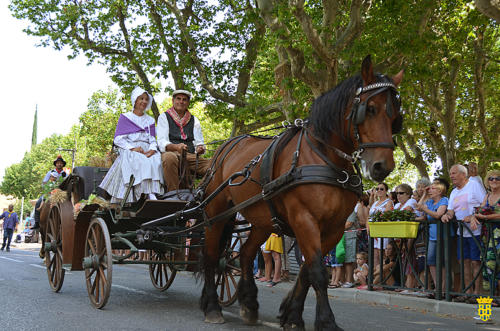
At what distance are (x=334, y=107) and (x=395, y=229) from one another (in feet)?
14.7

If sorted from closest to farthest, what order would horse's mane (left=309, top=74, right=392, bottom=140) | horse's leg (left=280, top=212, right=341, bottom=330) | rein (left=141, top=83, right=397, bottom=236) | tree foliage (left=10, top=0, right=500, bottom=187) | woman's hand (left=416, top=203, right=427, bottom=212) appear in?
1. horse's leg (left=280, top=212, right=341, bottom=330)
2. rein (left=141, top=83, right=397, bottom=236)
3. horse's mane (left=309, top=74, right=392, bottom=140)
4. woman's hand (left=416, top=203, right=427, bottom=212)
5. tree foliage (left=10, top=0, right=500, bottom=187)

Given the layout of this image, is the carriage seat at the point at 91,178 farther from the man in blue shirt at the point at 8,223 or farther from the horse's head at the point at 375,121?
the man in blue shirt at the point at 8,223

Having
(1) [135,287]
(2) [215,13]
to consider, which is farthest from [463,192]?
(2) [215,13]

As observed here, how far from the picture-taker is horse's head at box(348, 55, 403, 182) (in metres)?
4.31

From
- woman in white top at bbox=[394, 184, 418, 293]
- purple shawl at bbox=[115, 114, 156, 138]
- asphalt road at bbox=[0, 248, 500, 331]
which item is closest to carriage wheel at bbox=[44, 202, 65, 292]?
asphalt road at bbox=[0, 248, 500, 331]

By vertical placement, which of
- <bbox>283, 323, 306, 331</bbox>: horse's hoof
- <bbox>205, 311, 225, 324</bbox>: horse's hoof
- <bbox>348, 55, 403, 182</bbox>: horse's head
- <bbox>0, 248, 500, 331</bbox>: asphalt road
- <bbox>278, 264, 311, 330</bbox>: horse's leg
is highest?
<bbox>348, 55, 403, 182</bbox>: horse's head

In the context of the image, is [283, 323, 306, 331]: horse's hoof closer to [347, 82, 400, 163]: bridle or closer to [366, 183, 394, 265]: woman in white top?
[347, 82, 400, 163]: bridle

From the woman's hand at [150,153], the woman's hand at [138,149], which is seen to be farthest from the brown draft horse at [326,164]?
the woman's hand at [138,149]

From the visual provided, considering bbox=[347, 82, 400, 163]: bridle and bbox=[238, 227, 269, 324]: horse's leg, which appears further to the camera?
bbox=[238, 227, 269, 324]: horse's leg

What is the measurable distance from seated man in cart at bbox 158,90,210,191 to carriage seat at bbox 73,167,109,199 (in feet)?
3.46

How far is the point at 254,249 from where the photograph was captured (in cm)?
623

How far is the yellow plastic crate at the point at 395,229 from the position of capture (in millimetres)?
8523

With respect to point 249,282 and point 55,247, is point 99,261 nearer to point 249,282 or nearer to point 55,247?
point 55,247

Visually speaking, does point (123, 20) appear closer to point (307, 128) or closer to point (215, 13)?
point (215, 13)
